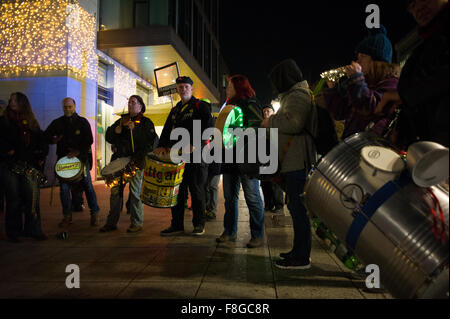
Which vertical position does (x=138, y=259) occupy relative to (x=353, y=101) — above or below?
below

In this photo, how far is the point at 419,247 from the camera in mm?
1224

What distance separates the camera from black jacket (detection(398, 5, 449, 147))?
4.57 ft

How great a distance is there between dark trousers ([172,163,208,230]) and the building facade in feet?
16.8

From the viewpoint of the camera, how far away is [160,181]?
3934 millimetres

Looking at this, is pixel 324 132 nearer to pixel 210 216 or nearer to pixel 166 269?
pixel 166 269

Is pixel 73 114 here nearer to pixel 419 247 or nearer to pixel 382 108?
pixel 382 108

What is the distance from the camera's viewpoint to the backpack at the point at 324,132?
266 centimetres

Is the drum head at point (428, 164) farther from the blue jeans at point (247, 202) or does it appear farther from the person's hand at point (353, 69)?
the blue jeans at point (247, 202)

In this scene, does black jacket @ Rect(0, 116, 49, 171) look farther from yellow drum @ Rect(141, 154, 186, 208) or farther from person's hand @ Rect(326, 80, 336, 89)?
person's hand @ Rect(326, 80, 336, 89)

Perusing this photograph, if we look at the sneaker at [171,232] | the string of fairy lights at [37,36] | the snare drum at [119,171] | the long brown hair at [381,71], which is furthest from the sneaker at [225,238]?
the string of fairy lights at [37,36]

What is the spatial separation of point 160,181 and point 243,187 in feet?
3.33

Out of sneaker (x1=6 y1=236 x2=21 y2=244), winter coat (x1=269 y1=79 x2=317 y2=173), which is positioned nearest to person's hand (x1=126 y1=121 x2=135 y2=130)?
sneaker (x1=6 y1=236 x2=21 y2=244)
